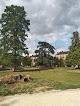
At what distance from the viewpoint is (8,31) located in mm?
24688

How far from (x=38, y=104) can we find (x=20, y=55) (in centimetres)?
1992

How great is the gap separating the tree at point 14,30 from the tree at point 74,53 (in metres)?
15.4

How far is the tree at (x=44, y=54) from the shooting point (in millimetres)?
42319

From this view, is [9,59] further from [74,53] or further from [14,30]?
[74,53]

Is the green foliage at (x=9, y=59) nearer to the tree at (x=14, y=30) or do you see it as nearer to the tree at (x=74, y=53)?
the tree at (x=14, y=30)

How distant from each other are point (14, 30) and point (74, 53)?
18.8 m

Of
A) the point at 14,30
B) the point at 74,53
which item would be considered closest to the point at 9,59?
the point at 14,30

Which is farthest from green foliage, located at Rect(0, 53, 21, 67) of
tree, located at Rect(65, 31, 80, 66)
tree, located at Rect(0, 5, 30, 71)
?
tree, located at Rect(65, 31, 80, 66)

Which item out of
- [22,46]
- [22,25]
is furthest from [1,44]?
[22,25]

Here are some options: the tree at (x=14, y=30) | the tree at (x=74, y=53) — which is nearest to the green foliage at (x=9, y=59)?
the tree at (x=14, y=30)

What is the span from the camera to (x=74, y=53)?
31547 mm

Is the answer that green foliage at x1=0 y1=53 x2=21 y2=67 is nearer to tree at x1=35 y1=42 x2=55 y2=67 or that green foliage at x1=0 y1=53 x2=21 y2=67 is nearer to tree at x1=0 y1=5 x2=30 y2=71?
tree at x1=0 y1=5 x2=30 y2=71

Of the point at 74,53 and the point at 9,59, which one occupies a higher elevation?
the point at 74,53

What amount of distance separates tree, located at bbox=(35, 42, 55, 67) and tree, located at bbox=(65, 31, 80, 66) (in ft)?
33.4
